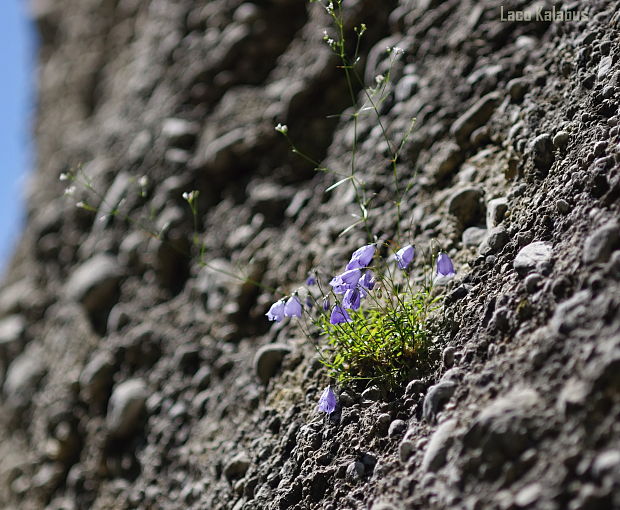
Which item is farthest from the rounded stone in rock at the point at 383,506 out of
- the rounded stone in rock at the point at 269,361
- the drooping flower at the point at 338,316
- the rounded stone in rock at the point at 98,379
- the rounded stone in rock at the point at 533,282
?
the rounded stone in rock at the point at 98,379

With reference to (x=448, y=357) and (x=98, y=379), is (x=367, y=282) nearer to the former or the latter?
(x=448, y=357)

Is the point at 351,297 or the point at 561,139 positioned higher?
the point at 561,139

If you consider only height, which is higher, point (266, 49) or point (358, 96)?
point (266, 49)

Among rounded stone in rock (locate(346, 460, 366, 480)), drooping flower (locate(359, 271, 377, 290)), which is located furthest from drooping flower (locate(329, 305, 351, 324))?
rounded stone in rock (locate(346, 460, 366, 480))

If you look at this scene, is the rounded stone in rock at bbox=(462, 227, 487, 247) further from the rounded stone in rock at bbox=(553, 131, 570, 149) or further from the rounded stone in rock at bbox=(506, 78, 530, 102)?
the rounded stone in rock at bbox=(506, 78, 530, 102)

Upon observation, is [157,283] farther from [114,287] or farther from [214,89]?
[214,89]

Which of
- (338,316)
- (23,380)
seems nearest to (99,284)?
(23,380)

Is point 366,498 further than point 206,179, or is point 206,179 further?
point 206,179

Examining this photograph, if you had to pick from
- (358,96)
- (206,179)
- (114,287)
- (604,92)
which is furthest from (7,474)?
(604,92)
